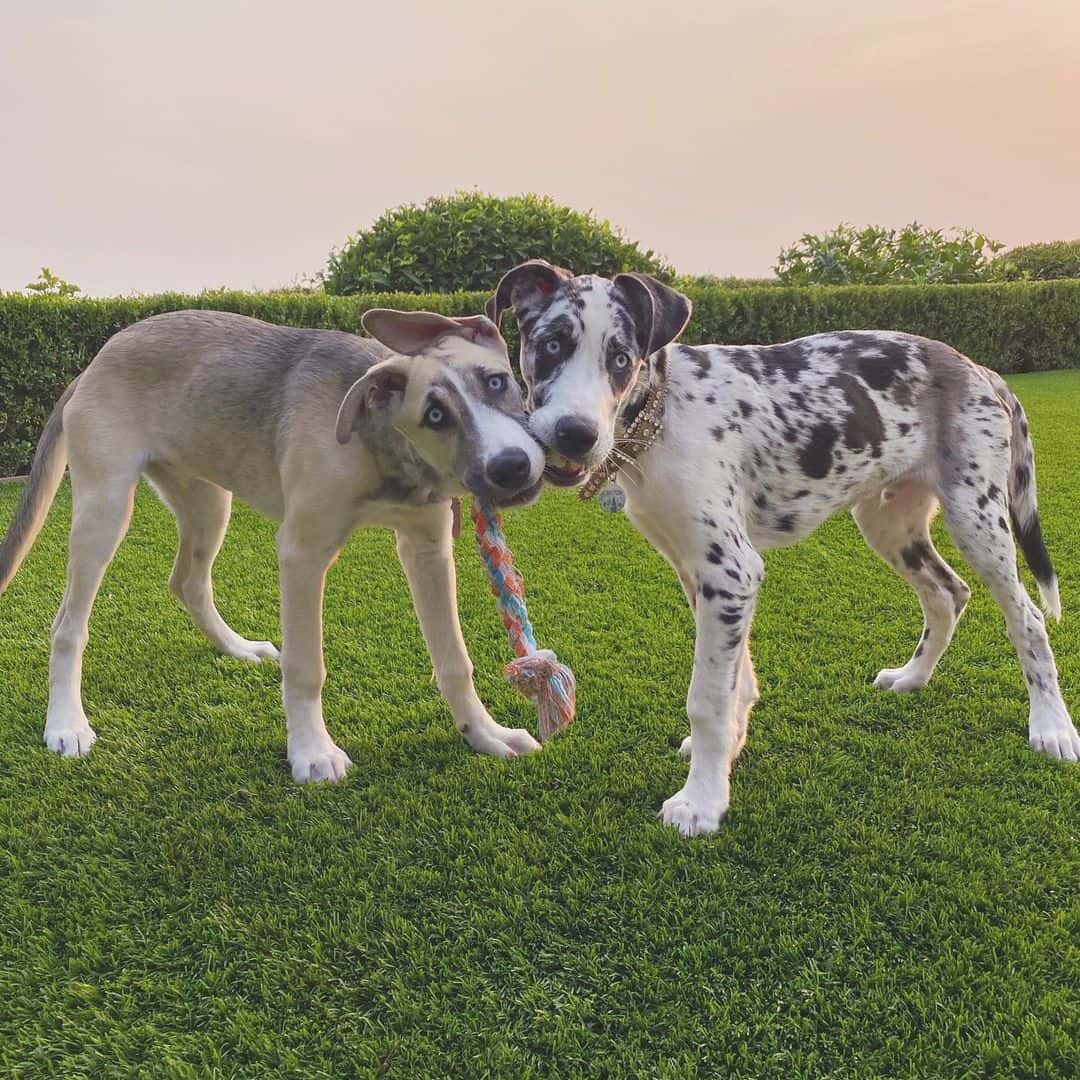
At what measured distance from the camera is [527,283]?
290cm

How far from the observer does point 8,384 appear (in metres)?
8.71

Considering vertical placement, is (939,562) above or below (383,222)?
below

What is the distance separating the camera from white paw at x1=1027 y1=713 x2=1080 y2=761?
341 centimetres

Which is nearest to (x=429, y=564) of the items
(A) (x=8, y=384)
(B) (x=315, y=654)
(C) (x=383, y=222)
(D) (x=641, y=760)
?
(B) (x=315, y=654)

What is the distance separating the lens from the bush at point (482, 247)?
1073 cm

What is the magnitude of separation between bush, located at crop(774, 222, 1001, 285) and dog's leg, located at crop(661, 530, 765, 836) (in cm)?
1675

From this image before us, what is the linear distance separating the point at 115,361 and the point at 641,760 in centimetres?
264

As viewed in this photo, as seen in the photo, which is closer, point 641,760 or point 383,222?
point 641,760

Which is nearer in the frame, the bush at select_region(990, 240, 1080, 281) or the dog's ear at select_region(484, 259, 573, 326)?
the dog's ear at select_region(484, 259, 573, 326)

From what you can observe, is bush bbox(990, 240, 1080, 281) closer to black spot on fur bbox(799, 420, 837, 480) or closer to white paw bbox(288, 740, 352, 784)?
black spot on fur bbox(799, 420, 837, 480)

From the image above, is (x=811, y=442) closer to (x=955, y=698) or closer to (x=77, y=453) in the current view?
(x=955, y=698)

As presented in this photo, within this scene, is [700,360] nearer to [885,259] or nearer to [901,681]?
[901,681]

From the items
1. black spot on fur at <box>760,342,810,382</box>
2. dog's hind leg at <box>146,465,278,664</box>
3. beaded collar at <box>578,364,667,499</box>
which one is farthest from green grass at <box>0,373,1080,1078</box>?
black spot on fur at <box>760,342,810,382</box>

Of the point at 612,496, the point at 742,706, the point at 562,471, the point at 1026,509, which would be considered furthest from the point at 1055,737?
the point at 562,471
